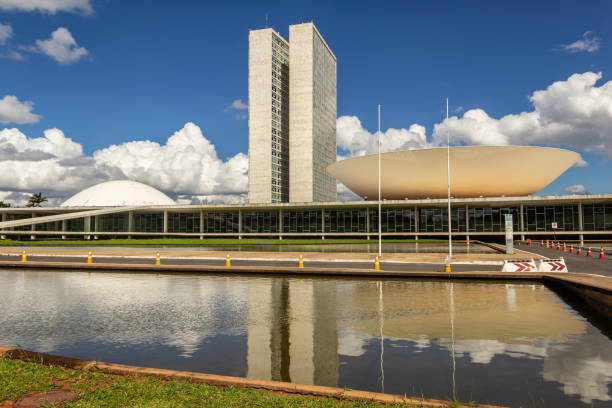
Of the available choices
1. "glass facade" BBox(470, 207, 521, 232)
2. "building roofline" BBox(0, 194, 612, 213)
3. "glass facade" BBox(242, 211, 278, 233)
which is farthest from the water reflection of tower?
"glass facade" BBox(242, 211, 278, 233)

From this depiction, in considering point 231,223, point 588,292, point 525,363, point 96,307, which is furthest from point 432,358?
point 231,223

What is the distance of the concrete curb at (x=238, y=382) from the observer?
5.43 metres

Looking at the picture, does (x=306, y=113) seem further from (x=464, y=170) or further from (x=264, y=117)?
(x=464, y=170)

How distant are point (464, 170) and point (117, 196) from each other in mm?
78266

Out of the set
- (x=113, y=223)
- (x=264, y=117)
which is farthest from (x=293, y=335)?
(x=264, y=117)

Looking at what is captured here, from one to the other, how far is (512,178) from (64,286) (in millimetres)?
63498

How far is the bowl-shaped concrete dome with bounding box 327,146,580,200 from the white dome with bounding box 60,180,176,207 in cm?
5297

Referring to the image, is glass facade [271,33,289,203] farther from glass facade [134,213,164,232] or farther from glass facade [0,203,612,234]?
glass facade [0,203,612,234]

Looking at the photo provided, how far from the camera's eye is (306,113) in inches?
5359

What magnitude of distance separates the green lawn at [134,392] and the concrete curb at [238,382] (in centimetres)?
12

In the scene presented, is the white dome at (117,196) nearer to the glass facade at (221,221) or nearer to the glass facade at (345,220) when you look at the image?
the glass facade at (221,221)

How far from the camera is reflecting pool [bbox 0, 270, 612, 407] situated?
6914 millimetres

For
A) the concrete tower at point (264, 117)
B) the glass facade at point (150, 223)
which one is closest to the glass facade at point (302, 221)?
the glass facade at point (150, 223)

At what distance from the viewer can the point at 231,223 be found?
7369 centimetres
